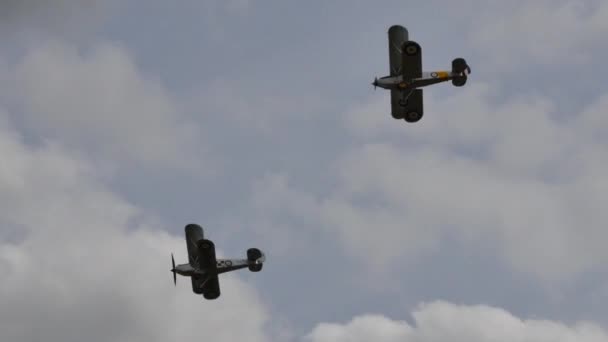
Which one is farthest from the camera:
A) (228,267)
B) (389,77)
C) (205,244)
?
(228,267)

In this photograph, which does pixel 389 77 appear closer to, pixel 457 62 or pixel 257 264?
pixel 457 62

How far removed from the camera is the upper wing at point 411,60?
56406 mm

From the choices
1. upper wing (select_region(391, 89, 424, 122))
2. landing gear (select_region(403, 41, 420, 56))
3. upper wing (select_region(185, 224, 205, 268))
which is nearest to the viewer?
landing gear (select_region(403, 41, 420, 56))

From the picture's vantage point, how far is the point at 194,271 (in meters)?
65.9

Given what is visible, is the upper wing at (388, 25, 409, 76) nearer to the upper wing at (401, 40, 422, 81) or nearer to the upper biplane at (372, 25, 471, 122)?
the upper biplane at (372, 25, 471, 122)

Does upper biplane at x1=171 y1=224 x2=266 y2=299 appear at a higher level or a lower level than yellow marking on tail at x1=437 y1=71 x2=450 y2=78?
lower

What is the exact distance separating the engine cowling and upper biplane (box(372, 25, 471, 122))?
1623cm

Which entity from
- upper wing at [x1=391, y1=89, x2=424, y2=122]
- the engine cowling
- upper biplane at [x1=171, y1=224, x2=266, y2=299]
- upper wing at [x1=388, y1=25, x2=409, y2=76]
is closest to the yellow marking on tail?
upper wing at [x1=391, y1=89, x2=424, y2=122]

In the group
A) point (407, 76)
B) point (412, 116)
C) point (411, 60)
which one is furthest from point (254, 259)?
point (411, 60)

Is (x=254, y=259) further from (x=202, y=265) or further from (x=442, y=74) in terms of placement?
(x=442, y=74)

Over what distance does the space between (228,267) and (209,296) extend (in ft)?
8.31

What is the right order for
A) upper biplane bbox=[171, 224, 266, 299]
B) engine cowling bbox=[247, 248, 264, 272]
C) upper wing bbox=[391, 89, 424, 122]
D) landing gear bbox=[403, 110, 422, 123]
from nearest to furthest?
1. upper wing bbox=[391, 89, 424, 122]
2. landing gear bbox=[403, 110, 422, 123]
3. upper biplane bbox=[171, 224, 266, 299]
4. engine cowling bbox=[247, 248, 264, 272]

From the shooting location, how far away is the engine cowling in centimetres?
6988

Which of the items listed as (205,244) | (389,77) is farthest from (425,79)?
(205,244)
